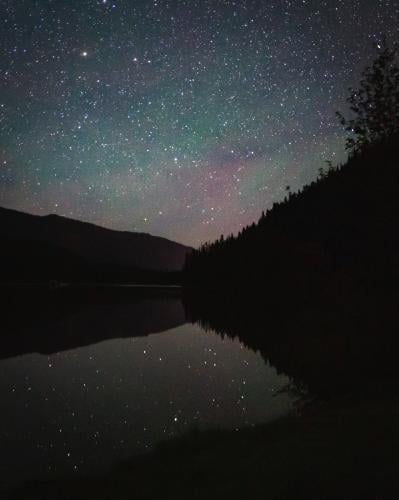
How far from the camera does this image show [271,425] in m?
12.8

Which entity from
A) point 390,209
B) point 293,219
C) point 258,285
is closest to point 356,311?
point 390,209

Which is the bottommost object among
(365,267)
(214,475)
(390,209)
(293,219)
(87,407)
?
(87,407)

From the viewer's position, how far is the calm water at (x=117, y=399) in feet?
42.2

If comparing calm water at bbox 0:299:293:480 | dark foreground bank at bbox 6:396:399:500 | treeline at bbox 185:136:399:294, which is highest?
treeline at bbox 185:136:399:294

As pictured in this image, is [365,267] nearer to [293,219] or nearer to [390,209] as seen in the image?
[390,209]

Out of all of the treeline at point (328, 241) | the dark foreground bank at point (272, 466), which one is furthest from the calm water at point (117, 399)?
the treeline at point (328, 241)

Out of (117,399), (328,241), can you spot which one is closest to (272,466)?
(117,399)

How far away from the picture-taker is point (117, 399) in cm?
1867

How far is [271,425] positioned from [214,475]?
14.0 ft

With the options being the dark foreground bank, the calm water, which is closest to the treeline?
the calm water

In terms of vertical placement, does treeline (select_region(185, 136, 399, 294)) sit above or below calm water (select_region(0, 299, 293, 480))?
above

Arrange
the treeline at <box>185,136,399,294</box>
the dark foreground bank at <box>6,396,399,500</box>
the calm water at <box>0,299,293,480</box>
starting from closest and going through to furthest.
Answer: the dark foreground bank at <box>6,396,399,500</box>, the calm water at <box>0,299,293,480</box>, the treeline at <box>185,136,399,294</box>

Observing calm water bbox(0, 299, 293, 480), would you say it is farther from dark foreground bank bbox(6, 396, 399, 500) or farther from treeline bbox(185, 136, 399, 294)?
treeline bbox(185, 136, 399, 294)

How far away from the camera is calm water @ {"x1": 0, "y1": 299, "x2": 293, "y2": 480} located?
12852 mm
